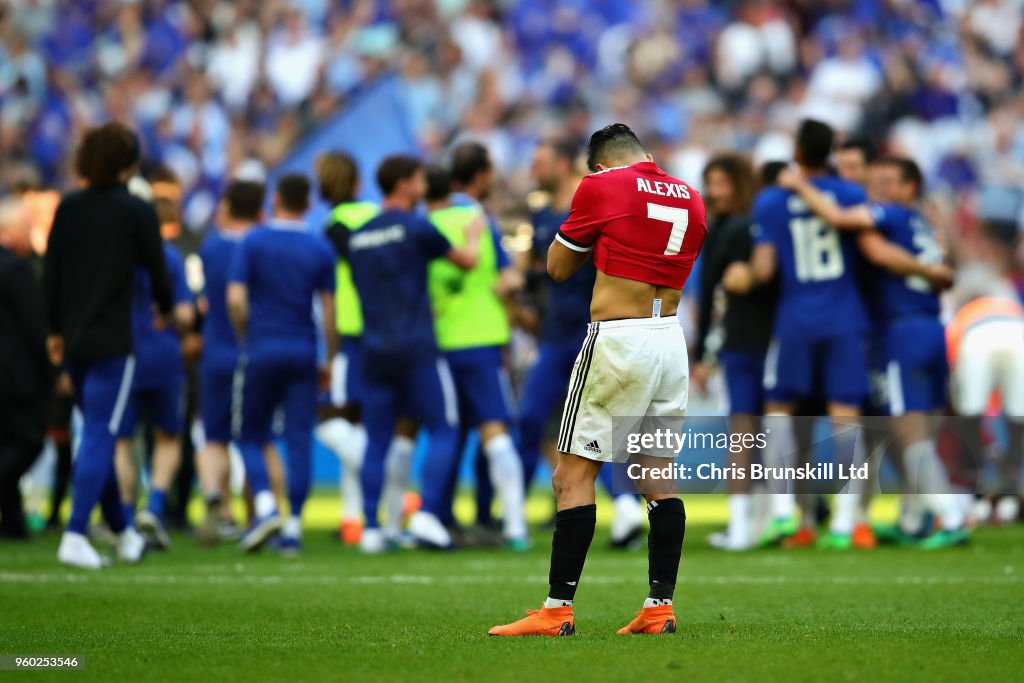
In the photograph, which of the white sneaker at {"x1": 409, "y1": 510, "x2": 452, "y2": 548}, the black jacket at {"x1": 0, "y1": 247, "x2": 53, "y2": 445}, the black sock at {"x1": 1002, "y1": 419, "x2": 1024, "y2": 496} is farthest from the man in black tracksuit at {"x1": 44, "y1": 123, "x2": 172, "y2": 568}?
the black sock at {"x1": 1002, "y1": 419, "x2": 1024, "y2": 496}

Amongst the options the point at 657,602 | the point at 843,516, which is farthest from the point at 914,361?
the point at 657,602

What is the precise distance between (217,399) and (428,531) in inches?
73.2

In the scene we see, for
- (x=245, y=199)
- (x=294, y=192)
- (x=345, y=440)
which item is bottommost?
(x=345, y=440)

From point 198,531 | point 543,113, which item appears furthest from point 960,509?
point 543,113

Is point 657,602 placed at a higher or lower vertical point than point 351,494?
lower

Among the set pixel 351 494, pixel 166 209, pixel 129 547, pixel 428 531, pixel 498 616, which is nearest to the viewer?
pixel 498 616

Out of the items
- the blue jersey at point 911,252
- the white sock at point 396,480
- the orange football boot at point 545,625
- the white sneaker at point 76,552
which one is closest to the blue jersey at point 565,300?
the white sock at point 396,480

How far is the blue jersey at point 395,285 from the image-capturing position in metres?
10.5

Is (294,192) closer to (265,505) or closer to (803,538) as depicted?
(265,505)

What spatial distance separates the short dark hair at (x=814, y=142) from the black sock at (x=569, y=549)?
499cm

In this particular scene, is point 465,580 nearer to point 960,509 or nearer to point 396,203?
point 396,203

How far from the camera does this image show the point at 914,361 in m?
10.7
